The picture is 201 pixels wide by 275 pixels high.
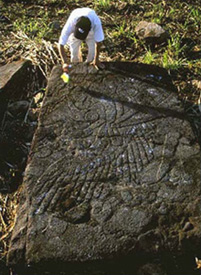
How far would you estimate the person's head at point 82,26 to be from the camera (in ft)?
10.9

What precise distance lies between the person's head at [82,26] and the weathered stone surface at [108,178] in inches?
15.6

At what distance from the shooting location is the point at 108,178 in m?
2.73

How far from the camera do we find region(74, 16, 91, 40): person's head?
10.9 ft

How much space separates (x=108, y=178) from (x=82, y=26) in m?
1.33

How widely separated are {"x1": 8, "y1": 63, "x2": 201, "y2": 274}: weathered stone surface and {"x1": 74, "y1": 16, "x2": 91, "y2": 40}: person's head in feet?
1.30

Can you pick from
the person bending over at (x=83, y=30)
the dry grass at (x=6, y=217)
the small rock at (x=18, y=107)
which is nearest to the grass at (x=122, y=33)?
the small rock at (x=18, y=107)

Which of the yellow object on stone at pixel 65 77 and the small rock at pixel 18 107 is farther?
the small rock at pixel 18 107

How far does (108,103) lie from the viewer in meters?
3.21

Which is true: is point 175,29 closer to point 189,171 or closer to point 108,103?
point 108,103

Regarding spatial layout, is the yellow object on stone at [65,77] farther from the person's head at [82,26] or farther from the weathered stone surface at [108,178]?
the person's head at [82,26]

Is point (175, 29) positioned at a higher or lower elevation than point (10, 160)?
higher

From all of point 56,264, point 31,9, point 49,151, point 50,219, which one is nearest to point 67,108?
point 49,151

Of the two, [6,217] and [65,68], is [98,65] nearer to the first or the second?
[65,68]

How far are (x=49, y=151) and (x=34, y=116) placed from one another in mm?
1041
